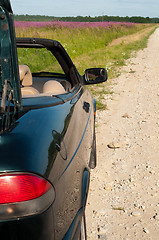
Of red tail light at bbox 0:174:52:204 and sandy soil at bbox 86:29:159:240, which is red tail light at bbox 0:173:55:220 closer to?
red tail light at bbox 0:174:52:204

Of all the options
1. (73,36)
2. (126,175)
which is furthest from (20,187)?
(73,36)

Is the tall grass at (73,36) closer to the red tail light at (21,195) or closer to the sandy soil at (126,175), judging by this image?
the sandy soil at (126,175)

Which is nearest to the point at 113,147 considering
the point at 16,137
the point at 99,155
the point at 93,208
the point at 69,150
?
the point at 99,155

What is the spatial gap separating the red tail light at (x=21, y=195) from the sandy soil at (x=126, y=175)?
1.59m

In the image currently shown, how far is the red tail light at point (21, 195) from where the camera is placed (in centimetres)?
140

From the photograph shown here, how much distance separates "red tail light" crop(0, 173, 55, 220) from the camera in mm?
1396

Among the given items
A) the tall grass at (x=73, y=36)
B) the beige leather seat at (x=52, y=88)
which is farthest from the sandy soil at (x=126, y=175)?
the tall grass at (x=73, y=36)

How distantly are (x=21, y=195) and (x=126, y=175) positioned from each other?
8.99 feet

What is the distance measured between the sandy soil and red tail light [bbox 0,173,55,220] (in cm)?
159

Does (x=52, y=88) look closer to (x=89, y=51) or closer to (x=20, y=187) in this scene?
(x=20, y=187)

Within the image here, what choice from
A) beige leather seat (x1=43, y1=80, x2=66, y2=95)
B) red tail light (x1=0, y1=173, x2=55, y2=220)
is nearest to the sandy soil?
beige leather seat (x1=43, y1=80, x2=66, y2=95)

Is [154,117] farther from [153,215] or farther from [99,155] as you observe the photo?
[153,215]

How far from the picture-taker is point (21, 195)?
143cm

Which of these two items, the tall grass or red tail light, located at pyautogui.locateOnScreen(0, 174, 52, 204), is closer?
Result: red tail light, located at pyautogui.locateOnScreen(0, 174, 52, 204)
